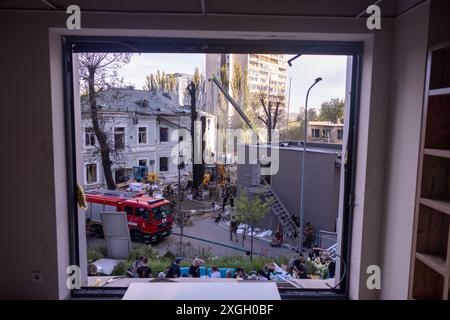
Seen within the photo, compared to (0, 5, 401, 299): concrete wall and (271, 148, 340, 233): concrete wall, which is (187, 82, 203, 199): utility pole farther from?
(271, 148, 340, 233): concrete wall

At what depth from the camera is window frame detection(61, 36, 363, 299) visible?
1809mm

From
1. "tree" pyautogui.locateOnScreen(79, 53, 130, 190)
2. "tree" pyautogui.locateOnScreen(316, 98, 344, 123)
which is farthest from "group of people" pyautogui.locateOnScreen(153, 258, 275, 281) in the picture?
"tree" pyautogui.locateOnScreen(316, 98, 344, 123)

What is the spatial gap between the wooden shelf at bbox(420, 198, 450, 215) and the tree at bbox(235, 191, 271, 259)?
91 centimetres

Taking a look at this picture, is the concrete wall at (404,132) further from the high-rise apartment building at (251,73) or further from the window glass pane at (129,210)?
the window glass pane at (129,210)

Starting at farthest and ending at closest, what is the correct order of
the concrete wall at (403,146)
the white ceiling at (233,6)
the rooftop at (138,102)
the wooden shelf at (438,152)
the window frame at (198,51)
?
the rooftop at (138,102) → the window frame at (198,51) → the white ceiling at (233,6) → the concrete wall at (403,146) → the wooden shelf at (438,152)

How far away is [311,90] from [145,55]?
1.13m

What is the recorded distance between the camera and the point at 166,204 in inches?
78.0

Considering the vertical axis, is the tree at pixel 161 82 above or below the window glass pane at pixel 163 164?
above

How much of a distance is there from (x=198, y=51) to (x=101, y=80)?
694 mm

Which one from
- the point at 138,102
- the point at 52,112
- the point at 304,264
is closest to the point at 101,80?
the point at 138,102

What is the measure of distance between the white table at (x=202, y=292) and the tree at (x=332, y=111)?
1.18 metres

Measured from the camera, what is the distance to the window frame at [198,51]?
1.81 metres

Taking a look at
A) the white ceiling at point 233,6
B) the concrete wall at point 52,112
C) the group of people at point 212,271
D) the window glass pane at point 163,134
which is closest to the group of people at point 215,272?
the group of people at point 212,271

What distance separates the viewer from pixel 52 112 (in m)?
1.69
